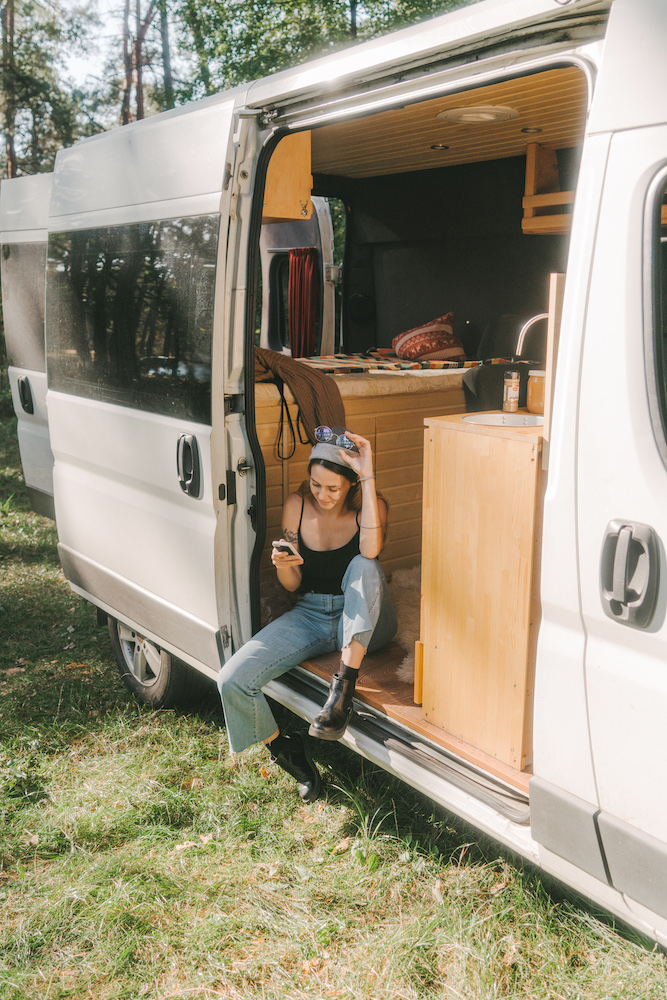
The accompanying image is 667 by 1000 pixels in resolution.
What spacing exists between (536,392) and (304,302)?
3.68 m

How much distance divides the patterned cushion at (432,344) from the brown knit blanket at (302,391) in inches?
69.9

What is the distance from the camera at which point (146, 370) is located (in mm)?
3449

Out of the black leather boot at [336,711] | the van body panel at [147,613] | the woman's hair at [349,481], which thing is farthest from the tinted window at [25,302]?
Result: the black leather boot at [336,711]

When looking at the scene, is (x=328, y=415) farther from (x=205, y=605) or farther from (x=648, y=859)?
(x=648, y=859)

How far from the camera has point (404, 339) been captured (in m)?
5.44

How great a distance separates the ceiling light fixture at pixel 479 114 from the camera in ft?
11.5

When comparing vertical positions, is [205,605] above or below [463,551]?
below

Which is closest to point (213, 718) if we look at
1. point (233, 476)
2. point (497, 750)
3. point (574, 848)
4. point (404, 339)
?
point (233, 476)

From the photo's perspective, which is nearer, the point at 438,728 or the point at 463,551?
the point at 463,551

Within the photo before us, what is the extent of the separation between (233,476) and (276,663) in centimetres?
72

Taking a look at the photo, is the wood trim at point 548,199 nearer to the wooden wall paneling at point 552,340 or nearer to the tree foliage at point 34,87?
the wooden wall paneling at point 552,340

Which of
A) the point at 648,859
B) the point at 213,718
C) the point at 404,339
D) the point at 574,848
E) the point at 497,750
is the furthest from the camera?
the point at 404,339

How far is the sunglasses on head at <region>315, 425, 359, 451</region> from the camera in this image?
3084mm

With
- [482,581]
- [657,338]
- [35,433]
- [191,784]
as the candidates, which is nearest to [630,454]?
[657,338]
